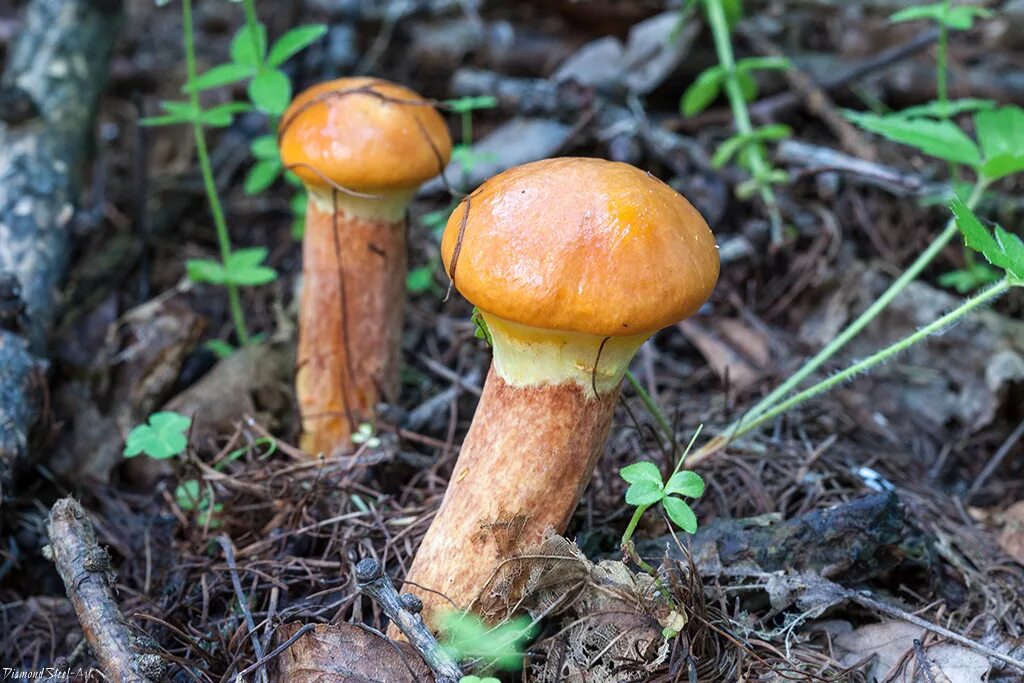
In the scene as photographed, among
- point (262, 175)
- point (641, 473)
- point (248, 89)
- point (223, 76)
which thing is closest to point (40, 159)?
point (262, 175)

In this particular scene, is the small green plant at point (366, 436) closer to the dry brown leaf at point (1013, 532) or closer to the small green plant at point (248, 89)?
the small green plant at point (248, 89)

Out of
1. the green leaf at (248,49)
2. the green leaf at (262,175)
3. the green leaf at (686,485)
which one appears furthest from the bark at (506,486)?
the green leaf at (262,175)

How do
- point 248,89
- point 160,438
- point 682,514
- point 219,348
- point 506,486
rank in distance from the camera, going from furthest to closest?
1. point 219,348
2. point 248,89
3. point 160,438
4. point 506,486
5. point 682,514

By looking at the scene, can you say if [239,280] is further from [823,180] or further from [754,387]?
[823,180]

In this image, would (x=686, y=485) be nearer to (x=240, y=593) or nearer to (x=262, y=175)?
(x=240, y=593)

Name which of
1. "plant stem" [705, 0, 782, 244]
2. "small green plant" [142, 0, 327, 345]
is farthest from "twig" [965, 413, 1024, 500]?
"small green plant" [142, 0, 327, 345]

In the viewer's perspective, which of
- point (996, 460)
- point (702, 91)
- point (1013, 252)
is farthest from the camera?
point (702, 91)

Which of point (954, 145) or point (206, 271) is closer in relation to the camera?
point (954, 145)
